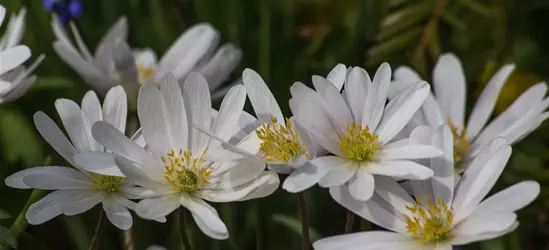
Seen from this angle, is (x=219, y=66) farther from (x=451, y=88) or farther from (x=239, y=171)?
(x=239, y=171)

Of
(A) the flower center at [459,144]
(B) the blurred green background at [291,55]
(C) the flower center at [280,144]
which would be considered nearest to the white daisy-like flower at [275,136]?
(C) the flower center at [280,144]

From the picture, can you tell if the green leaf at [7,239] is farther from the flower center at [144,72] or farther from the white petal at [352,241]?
the flower center at [144,72]

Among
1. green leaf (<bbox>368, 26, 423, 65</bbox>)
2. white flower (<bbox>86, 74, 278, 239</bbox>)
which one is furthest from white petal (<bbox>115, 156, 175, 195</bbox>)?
green leaf (<bbox>368, 26, 423, 65</bbox>)

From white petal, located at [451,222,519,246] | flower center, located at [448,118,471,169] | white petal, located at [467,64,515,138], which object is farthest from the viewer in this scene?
white petal, located at [467,64,515,138]

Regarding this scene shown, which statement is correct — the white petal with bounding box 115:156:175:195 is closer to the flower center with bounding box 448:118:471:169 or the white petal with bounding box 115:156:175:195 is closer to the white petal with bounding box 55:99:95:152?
the white petal with bounding box 55:99:95:152

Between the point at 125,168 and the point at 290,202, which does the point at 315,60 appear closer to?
the point at 290,202
